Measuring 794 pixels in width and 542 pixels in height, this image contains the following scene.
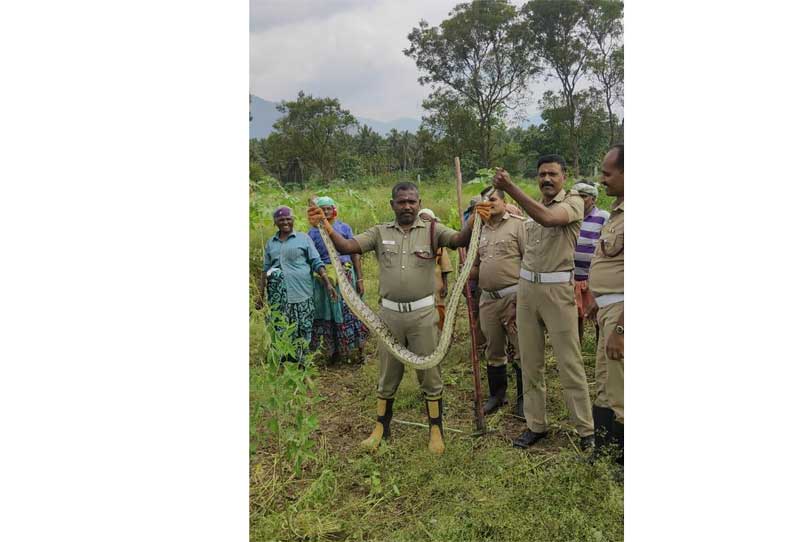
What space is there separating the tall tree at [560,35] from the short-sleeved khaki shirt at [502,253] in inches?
39.6

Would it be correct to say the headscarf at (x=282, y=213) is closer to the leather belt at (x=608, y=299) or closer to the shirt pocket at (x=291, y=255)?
the shirt pocket at (x=291, y=255)

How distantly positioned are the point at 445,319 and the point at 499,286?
1.00m

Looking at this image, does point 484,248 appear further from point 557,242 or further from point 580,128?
point 580,128

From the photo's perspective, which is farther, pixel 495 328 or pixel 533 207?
pixel 495 328

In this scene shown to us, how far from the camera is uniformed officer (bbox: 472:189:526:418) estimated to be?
4.25 meters

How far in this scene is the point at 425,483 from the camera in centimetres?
330

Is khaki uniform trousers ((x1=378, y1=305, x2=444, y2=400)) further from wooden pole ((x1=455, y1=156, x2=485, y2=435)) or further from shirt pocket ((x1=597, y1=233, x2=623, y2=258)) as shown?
shirt pocket ((x1=597, y1=233, x2=623, y2=258))

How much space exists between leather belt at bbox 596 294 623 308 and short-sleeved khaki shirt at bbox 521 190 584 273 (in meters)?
0.49

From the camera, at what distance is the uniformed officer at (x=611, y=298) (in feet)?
9.50

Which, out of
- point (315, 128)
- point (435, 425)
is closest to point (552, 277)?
point (435, 425)

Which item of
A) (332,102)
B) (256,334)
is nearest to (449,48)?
(332,102)

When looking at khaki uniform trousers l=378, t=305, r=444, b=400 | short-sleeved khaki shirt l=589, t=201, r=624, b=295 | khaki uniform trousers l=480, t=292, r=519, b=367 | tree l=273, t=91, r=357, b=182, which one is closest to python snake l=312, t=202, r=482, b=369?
khaki uniform trousers l=378, t=305, r=444, b=400

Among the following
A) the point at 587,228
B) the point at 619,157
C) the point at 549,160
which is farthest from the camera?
the point at 587,228
